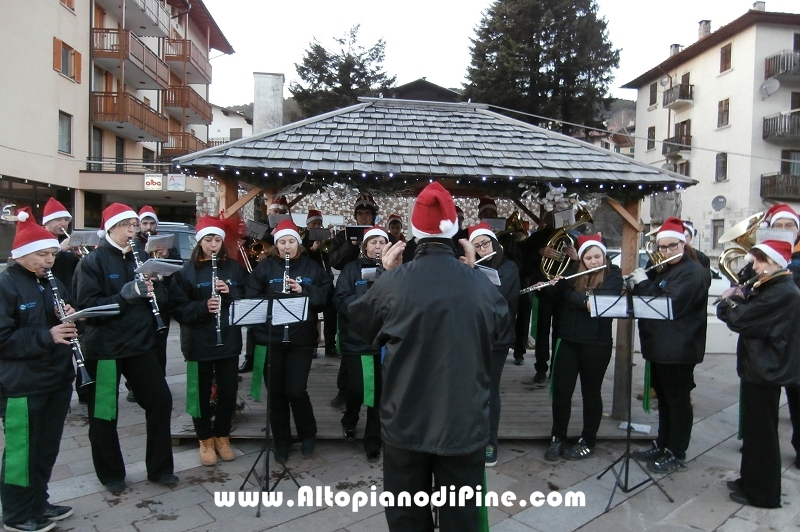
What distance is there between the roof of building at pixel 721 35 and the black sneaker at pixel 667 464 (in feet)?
90.9

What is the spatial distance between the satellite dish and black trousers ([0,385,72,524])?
97.5ft

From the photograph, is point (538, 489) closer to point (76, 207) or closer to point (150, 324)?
point (150, 324)

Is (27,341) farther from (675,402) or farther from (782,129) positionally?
(782,129)

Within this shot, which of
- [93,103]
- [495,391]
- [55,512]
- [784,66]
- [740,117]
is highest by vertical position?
[784,66]

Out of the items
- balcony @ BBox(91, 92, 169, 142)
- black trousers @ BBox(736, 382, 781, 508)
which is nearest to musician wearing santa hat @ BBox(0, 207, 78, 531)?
black trousers @ BBox(736, 382, 781, 508)

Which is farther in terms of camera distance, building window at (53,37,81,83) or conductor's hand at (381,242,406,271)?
building window at (53,37,81,83)

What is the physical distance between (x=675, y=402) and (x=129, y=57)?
2236 centimetres

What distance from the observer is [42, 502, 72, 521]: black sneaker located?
3.60 m

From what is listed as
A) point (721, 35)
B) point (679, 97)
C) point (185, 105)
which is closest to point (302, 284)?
point (185, 105)

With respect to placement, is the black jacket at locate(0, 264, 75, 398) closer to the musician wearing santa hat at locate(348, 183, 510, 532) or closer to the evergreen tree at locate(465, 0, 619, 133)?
the musician wearing santa hat at locate(348, 183, 510, 532)

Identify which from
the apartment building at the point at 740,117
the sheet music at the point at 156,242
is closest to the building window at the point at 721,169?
the apartment building at the point at 740,117

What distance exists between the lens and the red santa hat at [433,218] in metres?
2.72

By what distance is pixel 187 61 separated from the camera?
2680 centimetres

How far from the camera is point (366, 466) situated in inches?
183
